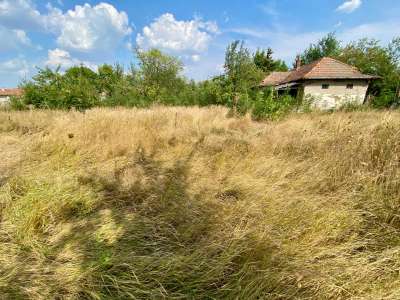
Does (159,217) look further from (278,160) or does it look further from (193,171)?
(278,160)

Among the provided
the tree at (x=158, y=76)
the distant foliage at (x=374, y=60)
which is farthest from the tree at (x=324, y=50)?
the tree at (x=158, y=76)

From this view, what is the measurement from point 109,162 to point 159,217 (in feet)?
6.59

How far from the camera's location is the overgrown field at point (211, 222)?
4.80 ft

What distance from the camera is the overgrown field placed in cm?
146

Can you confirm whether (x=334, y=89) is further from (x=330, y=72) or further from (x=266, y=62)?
(x=266, y=62)

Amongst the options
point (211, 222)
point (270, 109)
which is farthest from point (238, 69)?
point (211, 222)

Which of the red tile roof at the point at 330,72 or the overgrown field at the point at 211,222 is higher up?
the red tile roof at the point at 330,72

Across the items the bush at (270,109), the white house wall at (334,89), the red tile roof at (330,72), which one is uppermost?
the red tile roof at (330,72)

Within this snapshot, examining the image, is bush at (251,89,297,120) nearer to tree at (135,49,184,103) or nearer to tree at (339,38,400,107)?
tree at (135,49,184,103)

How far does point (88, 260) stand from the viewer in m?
1.66

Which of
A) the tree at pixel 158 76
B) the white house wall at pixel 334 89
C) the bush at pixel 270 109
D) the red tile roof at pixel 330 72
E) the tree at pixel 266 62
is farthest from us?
the tree at pixel 266 62

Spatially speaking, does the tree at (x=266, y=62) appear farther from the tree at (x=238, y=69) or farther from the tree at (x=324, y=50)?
the tree at (x=238, y=69)

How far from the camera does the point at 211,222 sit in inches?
83.1

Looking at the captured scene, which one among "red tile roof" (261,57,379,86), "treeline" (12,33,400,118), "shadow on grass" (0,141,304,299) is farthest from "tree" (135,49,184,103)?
"shadow on grass" (0,141,304,299)
